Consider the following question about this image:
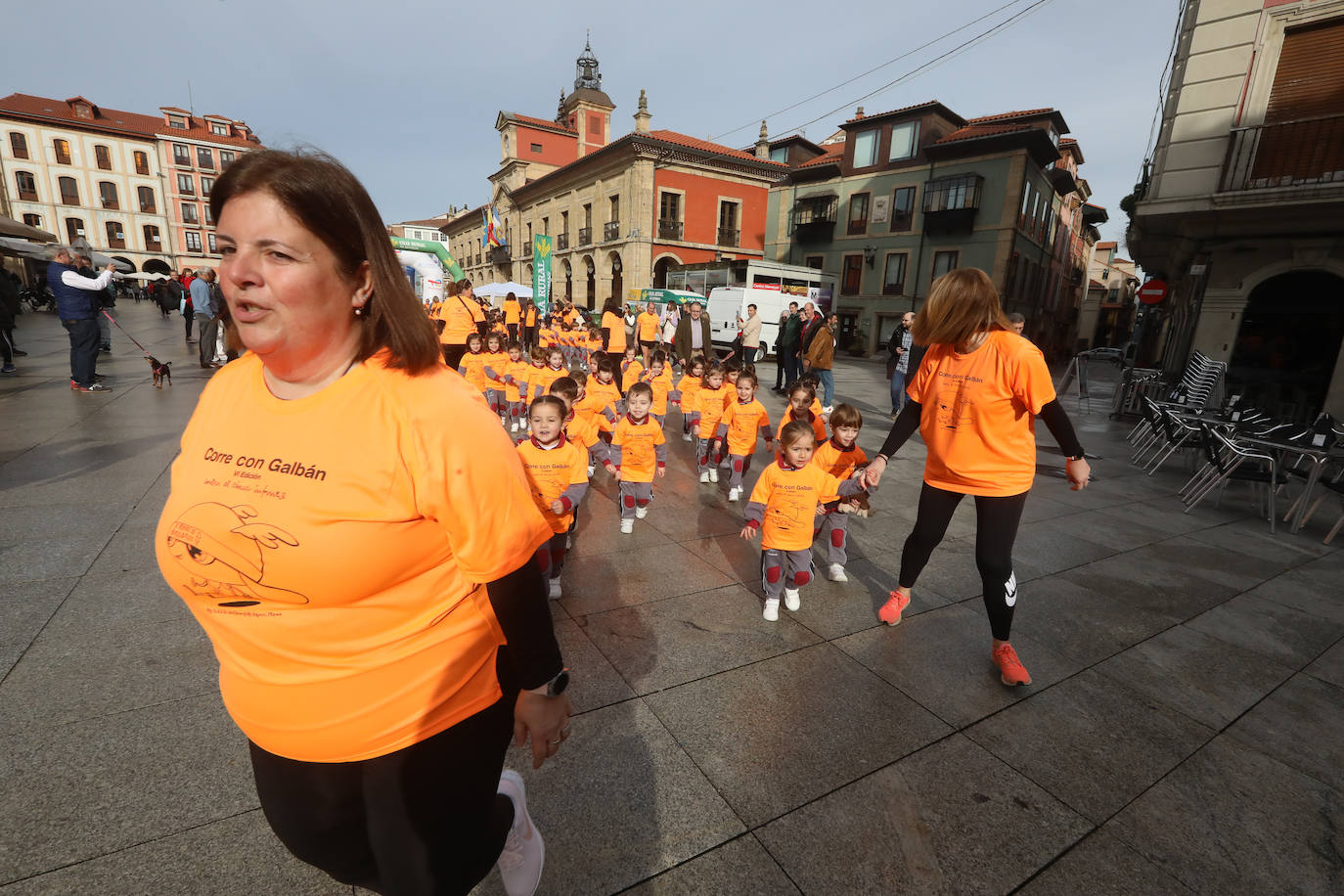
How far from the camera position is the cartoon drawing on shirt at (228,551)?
3.55 feet

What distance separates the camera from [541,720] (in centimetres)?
130

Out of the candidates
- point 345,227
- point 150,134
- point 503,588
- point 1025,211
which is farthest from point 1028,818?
point 150,134

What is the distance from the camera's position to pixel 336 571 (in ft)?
3.49

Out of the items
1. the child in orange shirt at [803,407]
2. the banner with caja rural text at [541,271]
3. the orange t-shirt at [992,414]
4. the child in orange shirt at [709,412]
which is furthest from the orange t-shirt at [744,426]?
the banner with caja rural text at [541,271]

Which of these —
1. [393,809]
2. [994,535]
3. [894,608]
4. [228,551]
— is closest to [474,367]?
[894,608]

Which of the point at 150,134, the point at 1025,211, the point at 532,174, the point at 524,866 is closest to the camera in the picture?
the point at 524,866

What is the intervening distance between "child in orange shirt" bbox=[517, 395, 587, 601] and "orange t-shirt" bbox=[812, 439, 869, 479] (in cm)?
186

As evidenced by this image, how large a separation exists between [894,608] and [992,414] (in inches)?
53.0

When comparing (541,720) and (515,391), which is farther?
(515,391)

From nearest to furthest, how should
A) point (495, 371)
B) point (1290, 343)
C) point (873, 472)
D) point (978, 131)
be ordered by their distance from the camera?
point (873, 472) → point (495, 371) → point (1290, 343) → point (978, 131)

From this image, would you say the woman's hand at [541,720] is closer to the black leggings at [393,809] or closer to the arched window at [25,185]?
the black leggings at [393,809]

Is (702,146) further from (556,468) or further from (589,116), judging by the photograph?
(556,468)

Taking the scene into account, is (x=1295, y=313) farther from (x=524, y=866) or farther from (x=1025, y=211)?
(x=1025, y=211)

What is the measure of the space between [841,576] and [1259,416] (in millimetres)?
7360
